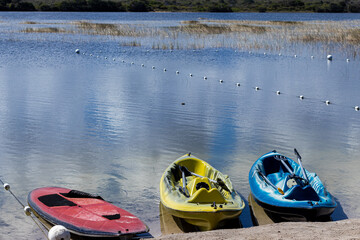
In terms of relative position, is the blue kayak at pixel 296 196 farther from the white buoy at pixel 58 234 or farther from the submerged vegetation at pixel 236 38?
the submerged vegetation at pixel 236 38

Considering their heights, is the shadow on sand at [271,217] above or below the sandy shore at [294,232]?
below

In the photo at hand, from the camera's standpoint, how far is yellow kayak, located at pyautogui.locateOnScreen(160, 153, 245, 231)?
8039 millimetres

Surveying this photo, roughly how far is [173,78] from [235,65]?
5.81m

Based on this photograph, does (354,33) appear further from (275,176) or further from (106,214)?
(106,214)

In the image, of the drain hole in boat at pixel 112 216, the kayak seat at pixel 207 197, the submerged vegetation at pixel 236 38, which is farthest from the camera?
the submerged vegetation at pixel 236 38

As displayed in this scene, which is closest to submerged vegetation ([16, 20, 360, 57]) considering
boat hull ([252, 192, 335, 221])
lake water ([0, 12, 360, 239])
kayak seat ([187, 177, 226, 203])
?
lake water ([0, 12, 360, 239])

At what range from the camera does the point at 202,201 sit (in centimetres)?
822

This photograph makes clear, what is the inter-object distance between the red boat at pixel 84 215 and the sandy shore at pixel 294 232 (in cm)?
70

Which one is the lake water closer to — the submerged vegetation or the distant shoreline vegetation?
the submerged vegetation

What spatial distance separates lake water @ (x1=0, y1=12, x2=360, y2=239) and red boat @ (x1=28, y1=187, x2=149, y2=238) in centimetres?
39

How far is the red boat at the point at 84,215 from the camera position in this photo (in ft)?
25.3

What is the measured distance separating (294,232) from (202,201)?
1.67m

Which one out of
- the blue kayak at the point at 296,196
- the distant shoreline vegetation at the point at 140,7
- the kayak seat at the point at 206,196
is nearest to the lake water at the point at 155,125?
the blue kayak at the point at 296,196

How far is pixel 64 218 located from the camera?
8.05 m
